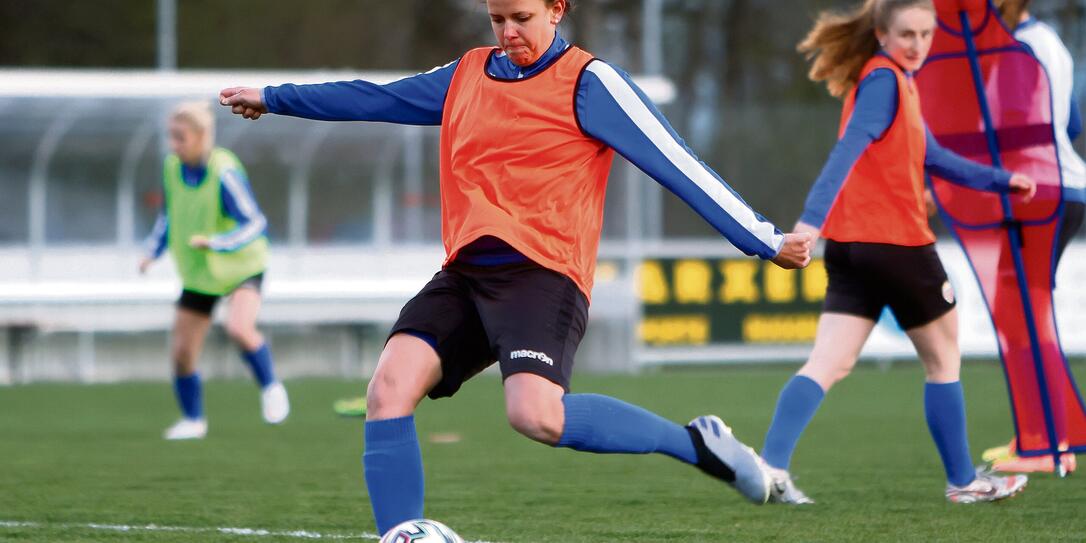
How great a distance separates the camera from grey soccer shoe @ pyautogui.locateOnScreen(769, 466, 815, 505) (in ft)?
18.9

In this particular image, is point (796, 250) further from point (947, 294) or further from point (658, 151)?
point (947, 294)

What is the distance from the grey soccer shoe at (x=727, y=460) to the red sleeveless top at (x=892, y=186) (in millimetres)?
1355

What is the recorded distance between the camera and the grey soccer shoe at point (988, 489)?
584 cm

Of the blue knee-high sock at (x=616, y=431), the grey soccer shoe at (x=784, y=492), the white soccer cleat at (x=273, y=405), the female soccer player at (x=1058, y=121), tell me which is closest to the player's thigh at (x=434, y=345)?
the blue knee-high sock at (x=616, y=431)

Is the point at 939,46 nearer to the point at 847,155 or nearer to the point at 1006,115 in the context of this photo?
the point at 1006,115

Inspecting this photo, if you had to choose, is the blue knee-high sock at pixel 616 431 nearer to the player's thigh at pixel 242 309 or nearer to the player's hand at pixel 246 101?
the player's hand at pixel 246 101

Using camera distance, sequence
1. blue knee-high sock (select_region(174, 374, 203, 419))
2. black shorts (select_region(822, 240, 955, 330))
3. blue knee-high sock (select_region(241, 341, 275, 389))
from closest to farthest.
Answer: black shorts (select_region(822, 240, 955, 330)) < blue knee-high sock (select_region(174, 374, 203, 419)) < blue knee-high sock (select_region(241, 341, 275, 389))

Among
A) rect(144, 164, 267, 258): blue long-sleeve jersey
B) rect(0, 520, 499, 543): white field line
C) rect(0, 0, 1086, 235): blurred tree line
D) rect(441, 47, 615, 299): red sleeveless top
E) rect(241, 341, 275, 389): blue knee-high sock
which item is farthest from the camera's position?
rect(0, 0, 1086, 235): blurred tree line

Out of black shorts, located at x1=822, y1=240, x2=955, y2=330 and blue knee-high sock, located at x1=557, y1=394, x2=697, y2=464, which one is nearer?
blue knee-high sock, located at x1=557, y1=394, x2=697, y2=464

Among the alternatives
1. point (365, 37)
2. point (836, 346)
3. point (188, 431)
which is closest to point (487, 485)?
point (836, 346)

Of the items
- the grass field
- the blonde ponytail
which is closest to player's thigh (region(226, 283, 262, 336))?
the grass field

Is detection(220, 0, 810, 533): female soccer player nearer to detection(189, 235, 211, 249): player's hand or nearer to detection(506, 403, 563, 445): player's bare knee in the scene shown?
detection(506, 403, 563, 445): player's bare knee

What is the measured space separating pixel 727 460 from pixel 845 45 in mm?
2105

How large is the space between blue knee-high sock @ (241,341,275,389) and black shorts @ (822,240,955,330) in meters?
4.66
